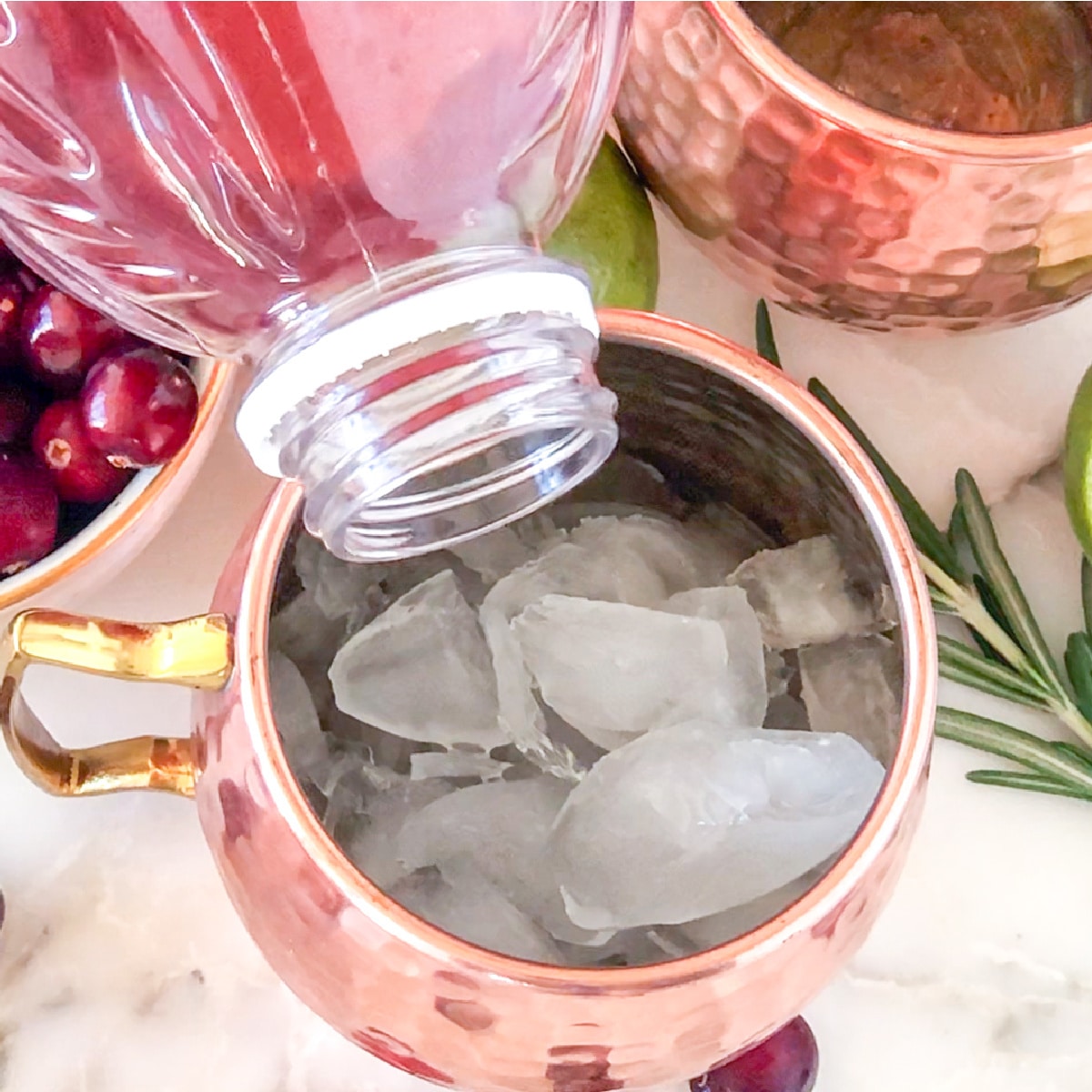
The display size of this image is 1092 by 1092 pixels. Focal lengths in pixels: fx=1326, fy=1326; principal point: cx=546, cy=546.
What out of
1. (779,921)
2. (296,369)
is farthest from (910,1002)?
(296,369)

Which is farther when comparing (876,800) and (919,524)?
(919,524)

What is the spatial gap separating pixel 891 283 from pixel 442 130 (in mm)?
153

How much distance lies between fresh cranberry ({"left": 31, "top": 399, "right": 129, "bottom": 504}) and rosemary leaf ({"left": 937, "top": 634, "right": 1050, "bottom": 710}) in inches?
10.0

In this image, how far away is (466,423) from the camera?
27 centimetres

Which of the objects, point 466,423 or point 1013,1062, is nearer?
point 466,423

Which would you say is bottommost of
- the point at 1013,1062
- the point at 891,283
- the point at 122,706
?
the point at 1013,1062

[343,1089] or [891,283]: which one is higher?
[891,283]

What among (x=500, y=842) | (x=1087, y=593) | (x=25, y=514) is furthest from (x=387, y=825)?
(x=1087, y=593)

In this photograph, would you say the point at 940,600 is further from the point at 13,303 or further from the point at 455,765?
the point at 13,303

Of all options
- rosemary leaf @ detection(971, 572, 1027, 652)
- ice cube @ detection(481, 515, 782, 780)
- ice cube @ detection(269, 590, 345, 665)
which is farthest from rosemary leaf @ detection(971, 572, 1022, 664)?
ice cube @ detection(269, 590, 345, 665)

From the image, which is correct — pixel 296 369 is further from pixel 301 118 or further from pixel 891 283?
pixel 891 283

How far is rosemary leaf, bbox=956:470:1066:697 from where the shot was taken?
412 mm

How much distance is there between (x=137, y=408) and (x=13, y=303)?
60 mm

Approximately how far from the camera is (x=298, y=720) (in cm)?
32
